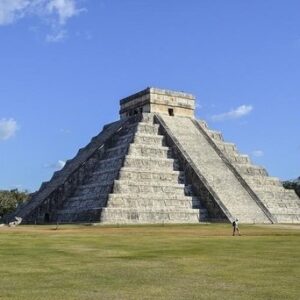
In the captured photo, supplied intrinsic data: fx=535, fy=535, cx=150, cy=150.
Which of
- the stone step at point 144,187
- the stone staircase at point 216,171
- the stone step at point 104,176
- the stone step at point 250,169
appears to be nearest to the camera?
the stone step at point 144,187

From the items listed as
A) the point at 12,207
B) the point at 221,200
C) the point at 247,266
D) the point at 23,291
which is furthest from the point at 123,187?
the point at 12,207

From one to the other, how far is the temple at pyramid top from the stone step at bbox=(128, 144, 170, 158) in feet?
19.9

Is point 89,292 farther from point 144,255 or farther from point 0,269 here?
point 144,255

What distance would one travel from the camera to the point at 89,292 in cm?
1069

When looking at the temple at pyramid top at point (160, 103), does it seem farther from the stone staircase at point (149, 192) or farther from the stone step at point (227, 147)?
the stone staircase at point (149, 192)

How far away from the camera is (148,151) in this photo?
46.8 metres

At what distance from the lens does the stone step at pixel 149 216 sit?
3966cm

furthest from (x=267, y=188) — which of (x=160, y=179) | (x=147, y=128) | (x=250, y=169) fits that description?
(x=147, y=128)

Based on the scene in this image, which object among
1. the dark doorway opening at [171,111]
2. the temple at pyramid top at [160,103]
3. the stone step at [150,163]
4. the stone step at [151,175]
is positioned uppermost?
the temple at pyramid top at [160,103]

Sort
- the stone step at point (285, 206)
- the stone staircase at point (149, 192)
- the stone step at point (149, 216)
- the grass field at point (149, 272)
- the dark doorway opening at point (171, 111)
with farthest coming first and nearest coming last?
the dark doorway opening at point (171, 111) → the stone step at point (285, 206) → the stone staircase at point (149, 192) → the stone step at point (149, 216) → the grass field at point (149, 272)

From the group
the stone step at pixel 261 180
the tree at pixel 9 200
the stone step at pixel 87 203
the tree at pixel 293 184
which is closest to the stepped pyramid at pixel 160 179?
the stone step at pixel 261 180

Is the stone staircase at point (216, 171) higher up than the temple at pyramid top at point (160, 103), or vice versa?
the temple at pyramid top at point (160, 103)

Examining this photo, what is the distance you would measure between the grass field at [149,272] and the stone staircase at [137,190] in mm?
19025

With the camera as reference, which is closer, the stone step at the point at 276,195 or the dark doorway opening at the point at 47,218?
the stone step at the point at 276,195
